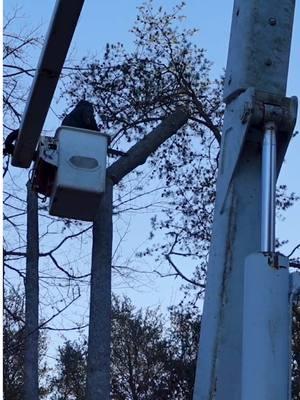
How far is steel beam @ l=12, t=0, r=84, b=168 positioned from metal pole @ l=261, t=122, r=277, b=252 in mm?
1744

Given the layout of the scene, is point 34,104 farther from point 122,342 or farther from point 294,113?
point 122,342

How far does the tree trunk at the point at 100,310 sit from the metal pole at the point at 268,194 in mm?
4476

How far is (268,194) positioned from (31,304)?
6297 millimetres

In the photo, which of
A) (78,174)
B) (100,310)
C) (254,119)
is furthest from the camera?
(100,310)

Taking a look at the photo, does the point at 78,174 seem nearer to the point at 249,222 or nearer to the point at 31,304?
the point at 249,222

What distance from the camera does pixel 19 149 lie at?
14.5 feet

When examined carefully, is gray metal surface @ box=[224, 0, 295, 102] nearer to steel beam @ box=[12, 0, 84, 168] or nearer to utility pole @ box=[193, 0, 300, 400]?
utility pole @ box=[193, 0, 300, 400]

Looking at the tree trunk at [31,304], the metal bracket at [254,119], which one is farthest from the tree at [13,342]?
the metal bracket at [254,119]

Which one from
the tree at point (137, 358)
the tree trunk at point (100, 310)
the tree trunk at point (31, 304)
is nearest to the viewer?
the tree trunk at point (100, 310)

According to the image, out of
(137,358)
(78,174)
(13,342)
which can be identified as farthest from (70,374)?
(78,174)

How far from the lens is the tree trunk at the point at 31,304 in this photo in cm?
762

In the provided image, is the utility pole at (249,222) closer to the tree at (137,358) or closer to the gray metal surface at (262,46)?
the gray metal surface at (262,46)

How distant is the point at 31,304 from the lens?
25.3 ft

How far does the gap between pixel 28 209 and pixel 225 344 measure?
21.2 feet
